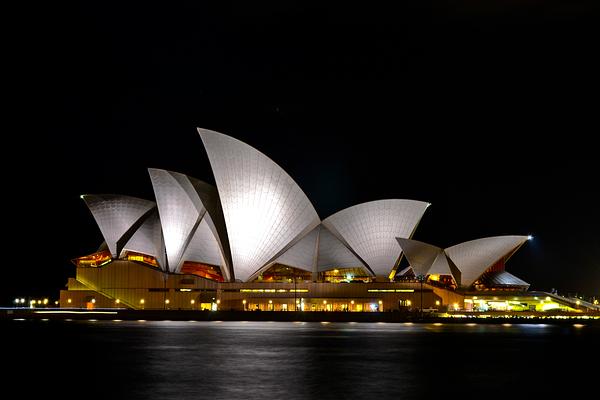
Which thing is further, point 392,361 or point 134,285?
point 134,285

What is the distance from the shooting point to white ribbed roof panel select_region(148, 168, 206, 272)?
75.7 m

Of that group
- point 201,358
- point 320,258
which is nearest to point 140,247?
point 320,258

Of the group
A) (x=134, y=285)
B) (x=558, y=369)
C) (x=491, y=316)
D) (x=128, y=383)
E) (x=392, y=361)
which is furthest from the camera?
(x=134, y=285)

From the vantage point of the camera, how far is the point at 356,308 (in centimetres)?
8262

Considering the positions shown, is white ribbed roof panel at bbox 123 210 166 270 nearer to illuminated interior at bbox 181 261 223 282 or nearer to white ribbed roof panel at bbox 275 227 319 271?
illuminated interior at bbox 181 261 223 282

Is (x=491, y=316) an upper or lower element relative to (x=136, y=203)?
lower

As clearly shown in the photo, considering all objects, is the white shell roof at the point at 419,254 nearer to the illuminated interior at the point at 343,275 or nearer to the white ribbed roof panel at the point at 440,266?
the white ribbed roof panel at the point at 440,266

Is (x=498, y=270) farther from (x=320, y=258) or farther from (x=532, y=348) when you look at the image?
(x=532, y=348)

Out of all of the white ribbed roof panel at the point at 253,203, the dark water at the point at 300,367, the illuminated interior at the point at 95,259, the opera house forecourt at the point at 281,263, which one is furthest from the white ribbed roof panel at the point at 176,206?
the dark water at the point at 300,367

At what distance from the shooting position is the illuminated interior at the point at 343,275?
8461cm

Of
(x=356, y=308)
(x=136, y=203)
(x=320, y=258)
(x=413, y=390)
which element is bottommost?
(x=413, y=390)

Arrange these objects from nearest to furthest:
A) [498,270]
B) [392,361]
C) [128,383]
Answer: [128,383], [392,361], [498,270]

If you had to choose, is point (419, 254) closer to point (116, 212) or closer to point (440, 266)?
point (440, 266)

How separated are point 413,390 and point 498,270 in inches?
2618
